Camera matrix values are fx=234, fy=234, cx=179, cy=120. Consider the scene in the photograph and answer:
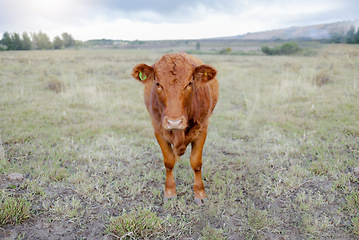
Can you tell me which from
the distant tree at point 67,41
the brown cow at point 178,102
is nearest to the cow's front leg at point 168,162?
the brown cow at point 178,102

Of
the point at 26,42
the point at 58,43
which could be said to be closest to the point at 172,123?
the point at 26,42

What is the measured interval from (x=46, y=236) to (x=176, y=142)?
1.87m

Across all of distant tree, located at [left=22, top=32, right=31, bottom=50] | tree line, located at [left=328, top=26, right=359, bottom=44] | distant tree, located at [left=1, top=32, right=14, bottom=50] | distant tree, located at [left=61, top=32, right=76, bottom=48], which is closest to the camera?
tree line, located at [left=328, top=26, right=359, bottom=44]

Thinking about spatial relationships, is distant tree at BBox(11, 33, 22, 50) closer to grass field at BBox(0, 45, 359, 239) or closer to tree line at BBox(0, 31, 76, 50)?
tree line at BBox(0, 31, 76, 50)

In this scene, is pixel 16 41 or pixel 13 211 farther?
pixel 16 41

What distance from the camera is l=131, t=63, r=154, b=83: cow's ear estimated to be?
276cm

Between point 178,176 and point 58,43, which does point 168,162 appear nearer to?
point 178,176

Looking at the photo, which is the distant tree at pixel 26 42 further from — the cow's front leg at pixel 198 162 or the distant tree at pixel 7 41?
the cow's front leg at pixel 198 162

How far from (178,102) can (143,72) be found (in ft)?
2.12

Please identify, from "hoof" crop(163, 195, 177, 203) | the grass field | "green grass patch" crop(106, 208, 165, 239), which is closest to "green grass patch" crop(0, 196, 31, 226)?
the grass field

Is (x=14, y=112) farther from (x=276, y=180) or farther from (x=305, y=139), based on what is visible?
(x=305, y=139)

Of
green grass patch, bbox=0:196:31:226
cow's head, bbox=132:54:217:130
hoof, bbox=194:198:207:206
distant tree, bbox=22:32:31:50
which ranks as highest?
distant tree, bbox=22:32:31:50

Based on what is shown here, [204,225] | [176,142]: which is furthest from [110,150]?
[204,225]

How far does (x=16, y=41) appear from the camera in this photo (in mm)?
35625
